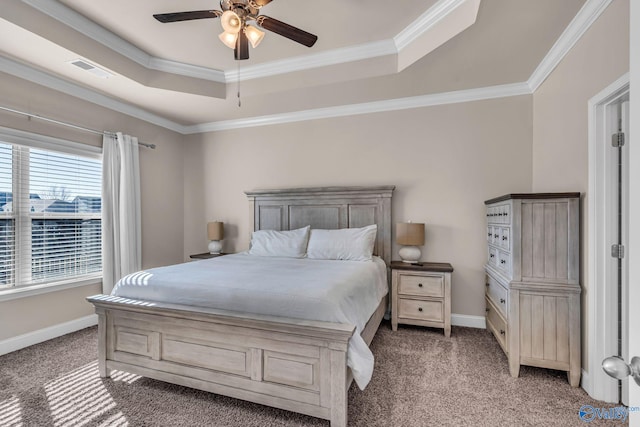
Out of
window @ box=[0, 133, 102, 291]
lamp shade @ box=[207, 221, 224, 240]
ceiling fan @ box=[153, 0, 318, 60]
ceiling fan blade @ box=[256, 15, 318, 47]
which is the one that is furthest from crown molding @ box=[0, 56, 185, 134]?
ceiling fan blade @ box=[256, 15, 318, 47]

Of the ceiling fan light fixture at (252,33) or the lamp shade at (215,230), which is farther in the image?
the lamp shade at (215,230)

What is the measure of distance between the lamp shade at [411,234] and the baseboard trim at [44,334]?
3.60 m

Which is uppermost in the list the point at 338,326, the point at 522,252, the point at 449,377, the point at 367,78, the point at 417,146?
the point at 367,78

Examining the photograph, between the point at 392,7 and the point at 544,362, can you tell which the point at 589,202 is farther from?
the point at 392,7

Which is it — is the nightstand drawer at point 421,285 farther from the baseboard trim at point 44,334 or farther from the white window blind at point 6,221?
the white window blind at point 6,221

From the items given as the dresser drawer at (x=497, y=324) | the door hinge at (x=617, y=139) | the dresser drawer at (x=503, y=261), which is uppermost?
the door hinge at (x=617, y=139)

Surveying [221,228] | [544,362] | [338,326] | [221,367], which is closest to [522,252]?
[544,362]

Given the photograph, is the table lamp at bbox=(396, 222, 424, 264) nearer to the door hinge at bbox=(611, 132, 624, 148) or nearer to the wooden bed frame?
the wooden bed frame

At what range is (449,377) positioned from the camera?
236 centimetres

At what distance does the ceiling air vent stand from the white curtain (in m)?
0.82

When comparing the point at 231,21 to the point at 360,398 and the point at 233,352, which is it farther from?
the point at 360,398

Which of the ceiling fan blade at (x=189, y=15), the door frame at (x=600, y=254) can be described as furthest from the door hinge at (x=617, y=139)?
the ceiling fan blade at (x=189, y=15)

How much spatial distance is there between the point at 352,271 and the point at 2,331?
316cm

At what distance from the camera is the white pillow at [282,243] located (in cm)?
356
